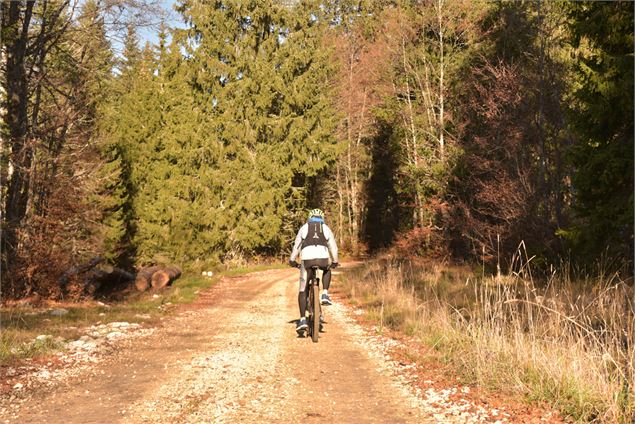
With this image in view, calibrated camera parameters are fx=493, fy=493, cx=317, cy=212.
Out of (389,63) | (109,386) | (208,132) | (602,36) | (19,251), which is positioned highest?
(389,63)

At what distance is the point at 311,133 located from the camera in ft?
107

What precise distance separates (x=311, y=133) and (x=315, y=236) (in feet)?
80.7

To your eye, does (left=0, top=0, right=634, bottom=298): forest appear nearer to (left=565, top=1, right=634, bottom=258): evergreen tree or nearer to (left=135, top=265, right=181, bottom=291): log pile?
(left=565, top=1, right=634, bottom=258): evergreen tree

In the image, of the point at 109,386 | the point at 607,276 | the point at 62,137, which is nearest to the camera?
the point at 109,386

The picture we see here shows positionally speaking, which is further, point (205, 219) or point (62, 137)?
point (205, 219)

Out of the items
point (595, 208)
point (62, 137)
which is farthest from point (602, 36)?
point (62, 137)

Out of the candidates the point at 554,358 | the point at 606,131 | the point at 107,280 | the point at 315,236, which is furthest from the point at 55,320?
the point at 606,131

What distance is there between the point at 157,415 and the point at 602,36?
41.5ft

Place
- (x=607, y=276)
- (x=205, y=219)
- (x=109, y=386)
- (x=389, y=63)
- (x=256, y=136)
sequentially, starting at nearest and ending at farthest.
A: (x=109, y=386)
(x=607, y=276)
(x=389, y=63)
(x=205, y=219)
(x=256, y=136)

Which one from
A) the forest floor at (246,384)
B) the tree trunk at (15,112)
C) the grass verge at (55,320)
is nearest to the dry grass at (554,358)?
the forest floor at (246,384)

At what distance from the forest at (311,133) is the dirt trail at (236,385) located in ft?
10.7

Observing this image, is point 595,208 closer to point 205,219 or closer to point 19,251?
point 19,251

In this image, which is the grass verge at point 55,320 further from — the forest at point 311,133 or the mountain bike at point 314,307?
the mountain bike at point 314,307

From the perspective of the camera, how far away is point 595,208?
11953 millimetres
